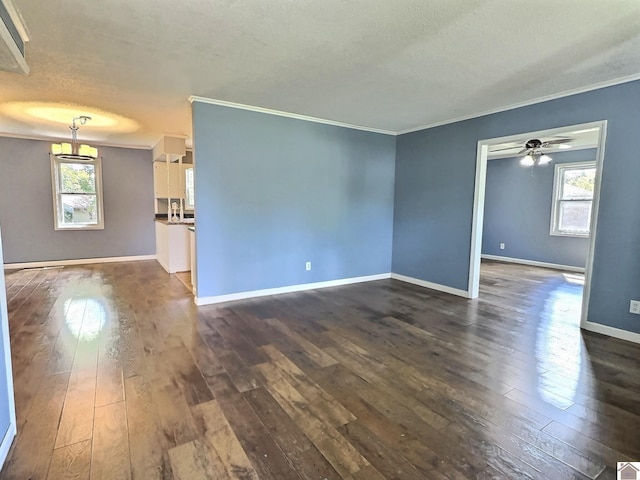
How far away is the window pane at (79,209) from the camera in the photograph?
6754 mm

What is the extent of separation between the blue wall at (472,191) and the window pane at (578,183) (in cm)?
384

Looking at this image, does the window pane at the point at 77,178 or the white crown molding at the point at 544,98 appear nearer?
the white crown molding at the point at 544,98

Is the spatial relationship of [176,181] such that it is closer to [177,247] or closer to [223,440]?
[177,247]

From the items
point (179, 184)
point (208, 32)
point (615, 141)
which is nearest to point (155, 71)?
point (208, 32)

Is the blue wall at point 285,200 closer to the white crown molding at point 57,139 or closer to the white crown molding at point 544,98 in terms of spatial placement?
the white crown molding at point 544,98

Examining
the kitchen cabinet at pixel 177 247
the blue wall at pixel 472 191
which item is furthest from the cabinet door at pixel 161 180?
the blue wall at pixel 472 191

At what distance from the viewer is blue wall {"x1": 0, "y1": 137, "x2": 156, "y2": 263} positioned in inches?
247

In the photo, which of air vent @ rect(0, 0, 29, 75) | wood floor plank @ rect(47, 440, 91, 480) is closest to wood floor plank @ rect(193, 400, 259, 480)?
wood floor plank @ rect(47, 440, 91, 480)

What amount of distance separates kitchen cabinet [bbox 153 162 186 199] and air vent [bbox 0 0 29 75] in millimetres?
4337

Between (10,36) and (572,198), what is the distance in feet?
28.2

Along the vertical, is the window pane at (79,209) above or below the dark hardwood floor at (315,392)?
above

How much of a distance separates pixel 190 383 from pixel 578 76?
4277mm

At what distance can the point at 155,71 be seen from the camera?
120 inches

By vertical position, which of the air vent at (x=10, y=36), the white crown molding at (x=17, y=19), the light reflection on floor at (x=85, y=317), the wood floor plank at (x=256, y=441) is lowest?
the light reflection on floor at (x=85, y=317)
